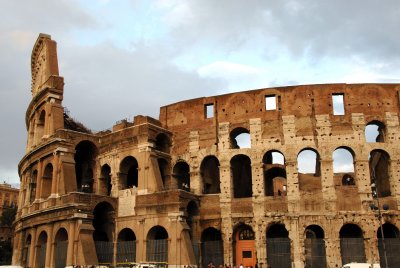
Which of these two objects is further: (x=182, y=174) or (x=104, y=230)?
(x=182, y=174)

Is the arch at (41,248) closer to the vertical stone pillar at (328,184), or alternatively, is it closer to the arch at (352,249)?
the vertical stone pillar at (328,184)

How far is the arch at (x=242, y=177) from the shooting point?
30422 mm

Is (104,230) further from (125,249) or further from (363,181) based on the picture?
(363,181)

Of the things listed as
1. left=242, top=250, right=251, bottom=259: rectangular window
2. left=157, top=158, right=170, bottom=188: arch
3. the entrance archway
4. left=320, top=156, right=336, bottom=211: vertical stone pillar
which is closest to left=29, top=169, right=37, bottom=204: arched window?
left=157, top=158, right=170, bottom=188: arch

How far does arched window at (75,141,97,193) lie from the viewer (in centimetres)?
3219

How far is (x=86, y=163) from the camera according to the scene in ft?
108

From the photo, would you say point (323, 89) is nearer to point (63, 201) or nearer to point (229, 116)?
point (229, 116)

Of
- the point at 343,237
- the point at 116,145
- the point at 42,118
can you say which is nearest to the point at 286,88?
the point at 343,237

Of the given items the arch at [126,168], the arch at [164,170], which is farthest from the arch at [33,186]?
the arch at [164,170]

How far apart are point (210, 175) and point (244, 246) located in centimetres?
574

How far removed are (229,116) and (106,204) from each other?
9482 mm

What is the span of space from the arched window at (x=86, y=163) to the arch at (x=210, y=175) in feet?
25.9

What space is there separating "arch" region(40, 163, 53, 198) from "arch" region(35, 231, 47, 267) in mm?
2586

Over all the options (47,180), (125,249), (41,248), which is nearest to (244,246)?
(125,249)
